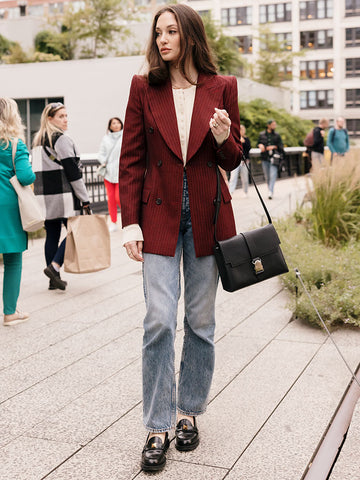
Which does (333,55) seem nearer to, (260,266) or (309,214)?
(309,214)

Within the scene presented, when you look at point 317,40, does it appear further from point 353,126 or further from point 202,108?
point 202,108

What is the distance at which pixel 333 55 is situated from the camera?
7881cm

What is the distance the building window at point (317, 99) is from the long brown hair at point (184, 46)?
258 feet

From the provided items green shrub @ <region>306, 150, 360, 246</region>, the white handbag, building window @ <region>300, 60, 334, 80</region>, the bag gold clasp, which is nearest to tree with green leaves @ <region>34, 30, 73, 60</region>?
building window @ <region>300, 60, 334, 80</region>

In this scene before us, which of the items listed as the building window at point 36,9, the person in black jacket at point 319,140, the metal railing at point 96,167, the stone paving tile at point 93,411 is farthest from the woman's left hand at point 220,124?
the building window at point 36,9

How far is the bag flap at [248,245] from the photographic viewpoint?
3137 millimetres

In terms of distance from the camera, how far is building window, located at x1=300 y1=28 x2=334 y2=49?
79125 mm

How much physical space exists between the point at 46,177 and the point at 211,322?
14.2 feet

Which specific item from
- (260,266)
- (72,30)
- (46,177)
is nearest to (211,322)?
(260,266)

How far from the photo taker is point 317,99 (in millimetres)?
79750

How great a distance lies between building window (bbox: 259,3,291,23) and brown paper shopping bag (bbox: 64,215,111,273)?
260ft

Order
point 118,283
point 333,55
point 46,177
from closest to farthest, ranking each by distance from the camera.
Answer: point 46,177 < point 118,283 < point 333,55

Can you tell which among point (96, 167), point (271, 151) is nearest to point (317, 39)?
point (271, 151)

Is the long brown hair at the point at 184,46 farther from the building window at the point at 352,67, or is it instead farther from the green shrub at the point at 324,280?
the building window at the point at 352,67
